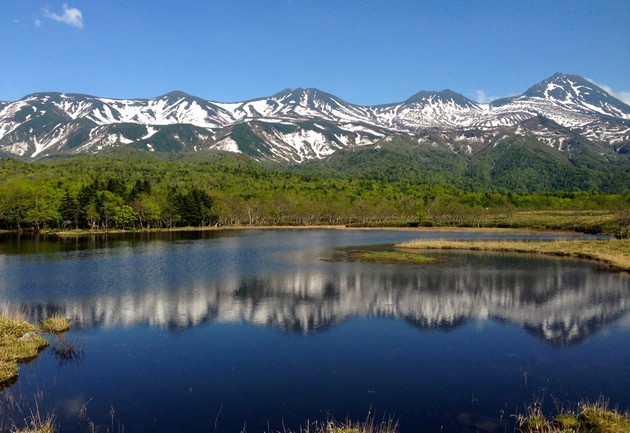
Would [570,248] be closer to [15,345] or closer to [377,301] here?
[377,301]

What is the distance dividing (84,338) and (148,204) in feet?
463

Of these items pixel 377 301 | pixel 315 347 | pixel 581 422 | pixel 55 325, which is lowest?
pixel 315 347

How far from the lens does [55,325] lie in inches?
1451

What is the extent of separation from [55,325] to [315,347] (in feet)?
66.3

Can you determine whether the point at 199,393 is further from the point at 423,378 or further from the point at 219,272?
the point at 219,272

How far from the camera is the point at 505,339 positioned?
35.8 metres

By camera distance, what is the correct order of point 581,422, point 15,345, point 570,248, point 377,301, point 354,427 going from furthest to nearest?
point 570,248 < point 377,301 < point 15,345 < point 581,422 < point 354,427

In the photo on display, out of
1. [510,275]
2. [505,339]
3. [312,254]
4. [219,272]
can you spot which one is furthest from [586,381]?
[312,254]

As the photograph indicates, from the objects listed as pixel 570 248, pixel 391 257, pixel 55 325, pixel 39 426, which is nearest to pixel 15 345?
pixel 55 325

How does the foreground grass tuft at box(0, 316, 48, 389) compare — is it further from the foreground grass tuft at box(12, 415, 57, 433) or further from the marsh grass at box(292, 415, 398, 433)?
the marsh grass at box(292, 415, 398, 433)

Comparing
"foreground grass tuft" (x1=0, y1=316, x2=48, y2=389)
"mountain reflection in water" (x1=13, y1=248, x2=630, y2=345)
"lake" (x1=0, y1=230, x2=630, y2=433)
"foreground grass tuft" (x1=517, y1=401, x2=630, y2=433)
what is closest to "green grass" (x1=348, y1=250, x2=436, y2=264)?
"mountain reflection in water" (x1=13, y1=248, x2=630, y2=345)

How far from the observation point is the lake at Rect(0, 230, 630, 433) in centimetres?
2356

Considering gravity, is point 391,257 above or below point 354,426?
above

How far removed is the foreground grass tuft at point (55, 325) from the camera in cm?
3662
